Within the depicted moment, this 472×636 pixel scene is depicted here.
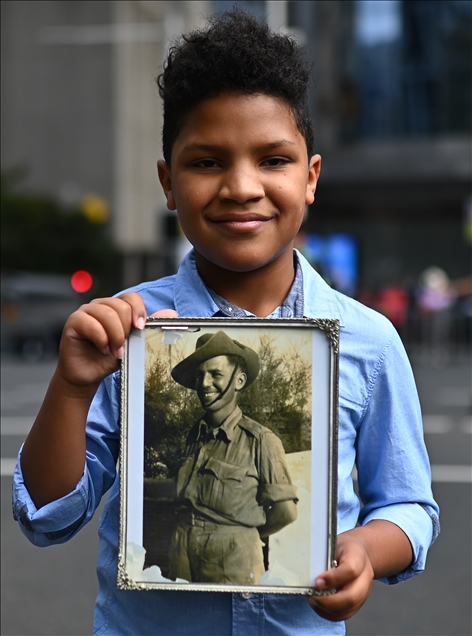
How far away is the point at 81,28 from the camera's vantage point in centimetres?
4238

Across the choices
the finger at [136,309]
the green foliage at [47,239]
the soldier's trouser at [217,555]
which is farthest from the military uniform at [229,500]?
the green foliage at [47,239]

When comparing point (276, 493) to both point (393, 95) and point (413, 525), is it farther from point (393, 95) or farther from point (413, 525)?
point (393, 95)

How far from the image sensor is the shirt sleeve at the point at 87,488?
5.45ft

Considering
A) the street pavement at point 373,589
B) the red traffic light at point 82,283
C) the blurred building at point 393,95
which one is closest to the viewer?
the street pavement at point 373,589

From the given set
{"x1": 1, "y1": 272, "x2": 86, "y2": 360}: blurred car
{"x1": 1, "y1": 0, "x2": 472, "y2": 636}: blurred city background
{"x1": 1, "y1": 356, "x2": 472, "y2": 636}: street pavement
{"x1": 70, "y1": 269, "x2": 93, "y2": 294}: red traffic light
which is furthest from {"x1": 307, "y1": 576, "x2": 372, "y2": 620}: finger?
{"x1": 70, "y1": 269, "x2": 93, "y2": 294}: red traffic light

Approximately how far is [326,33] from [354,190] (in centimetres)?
604

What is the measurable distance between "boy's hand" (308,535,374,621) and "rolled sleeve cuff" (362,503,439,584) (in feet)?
0.74

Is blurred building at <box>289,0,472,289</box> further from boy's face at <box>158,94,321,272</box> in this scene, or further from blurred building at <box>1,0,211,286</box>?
boy's face at <box>158,94,321,272</box>

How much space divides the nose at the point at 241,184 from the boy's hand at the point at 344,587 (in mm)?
609

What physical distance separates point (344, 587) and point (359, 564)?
4cm

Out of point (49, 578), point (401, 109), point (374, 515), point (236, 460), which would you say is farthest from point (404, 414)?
point (401, 109)

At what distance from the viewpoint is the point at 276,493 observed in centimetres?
158

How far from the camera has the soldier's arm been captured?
5.16ft

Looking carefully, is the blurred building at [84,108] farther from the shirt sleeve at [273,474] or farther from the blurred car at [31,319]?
the shirt sleeve at [273,474]
